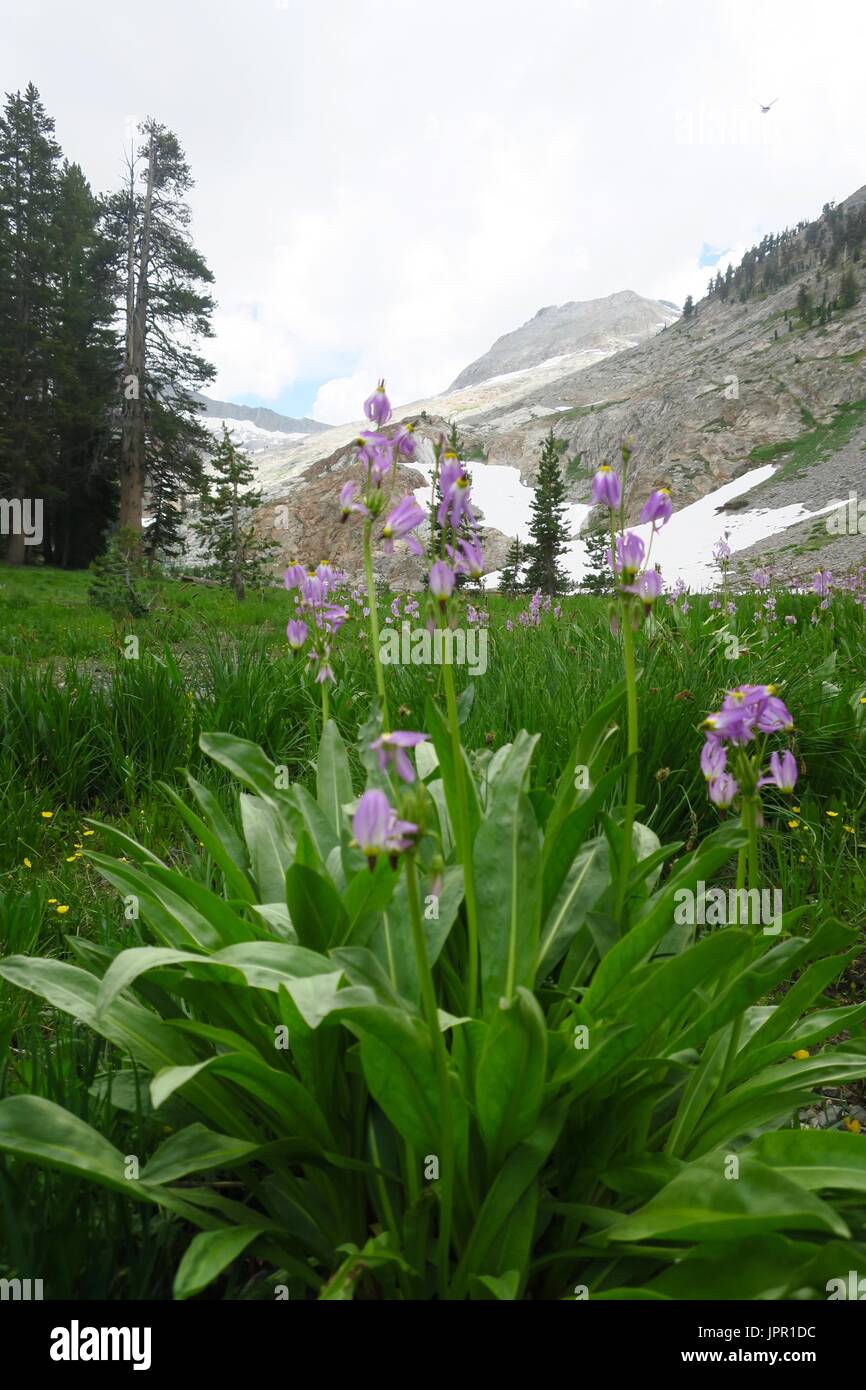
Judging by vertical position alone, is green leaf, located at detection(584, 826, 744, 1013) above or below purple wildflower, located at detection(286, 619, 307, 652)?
below

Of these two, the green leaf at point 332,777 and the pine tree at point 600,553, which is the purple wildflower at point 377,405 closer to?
the pine tree at point 600,553

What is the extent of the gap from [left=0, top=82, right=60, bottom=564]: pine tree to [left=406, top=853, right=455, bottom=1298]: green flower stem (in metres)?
29.5

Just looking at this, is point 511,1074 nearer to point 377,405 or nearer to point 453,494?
point 453,494

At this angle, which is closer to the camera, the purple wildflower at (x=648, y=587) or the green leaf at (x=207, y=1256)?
the green leaf at (x=207, y=1256)

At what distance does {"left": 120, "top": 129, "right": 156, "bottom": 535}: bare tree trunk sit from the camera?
78.2 feet

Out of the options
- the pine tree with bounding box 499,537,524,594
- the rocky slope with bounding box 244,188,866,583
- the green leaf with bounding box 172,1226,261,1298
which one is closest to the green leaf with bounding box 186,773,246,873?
the green leaf with bounding box 172,1226,261,1298

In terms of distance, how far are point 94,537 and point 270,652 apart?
28.6 m

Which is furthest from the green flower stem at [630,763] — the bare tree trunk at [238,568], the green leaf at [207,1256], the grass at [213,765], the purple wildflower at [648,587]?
the bare tree trunk at [238,568]

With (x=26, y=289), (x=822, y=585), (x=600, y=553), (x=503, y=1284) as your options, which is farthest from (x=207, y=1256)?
(x=26, y=289)

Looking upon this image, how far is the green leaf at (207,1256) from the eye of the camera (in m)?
1.22

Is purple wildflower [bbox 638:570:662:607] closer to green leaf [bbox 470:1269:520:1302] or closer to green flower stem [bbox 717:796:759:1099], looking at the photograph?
green flower stem [bbox 717:796:759:1099]

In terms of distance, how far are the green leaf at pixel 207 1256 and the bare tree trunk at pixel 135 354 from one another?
2494 centimetres

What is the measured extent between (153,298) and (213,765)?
86.8 feet
